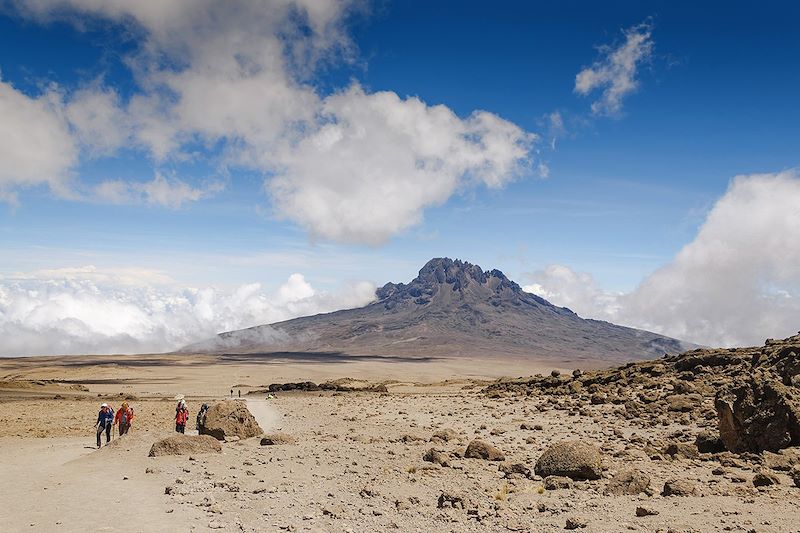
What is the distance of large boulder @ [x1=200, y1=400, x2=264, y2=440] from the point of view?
77.7 ft

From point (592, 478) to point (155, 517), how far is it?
10696 millimetres

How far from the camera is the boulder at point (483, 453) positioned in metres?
18.9

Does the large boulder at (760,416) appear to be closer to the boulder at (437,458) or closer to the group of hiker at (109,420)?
the boulder at (437,458)

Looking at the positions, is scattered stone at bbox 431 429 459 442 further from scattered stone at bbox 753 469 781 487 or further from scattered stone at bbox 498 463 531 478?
scattered stone at bbox 753 469 781 487

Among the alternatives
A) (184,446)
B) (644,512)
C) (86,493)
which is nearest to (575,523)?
(644,512)

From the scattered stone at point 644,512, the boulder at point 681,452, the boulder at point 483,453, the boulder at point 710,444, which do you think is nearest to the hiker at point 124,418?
the boulder at point 483,453

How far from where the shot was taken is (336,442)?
77.6 feet

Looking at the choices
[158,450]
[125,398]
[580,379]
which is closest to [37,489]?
[158,450]

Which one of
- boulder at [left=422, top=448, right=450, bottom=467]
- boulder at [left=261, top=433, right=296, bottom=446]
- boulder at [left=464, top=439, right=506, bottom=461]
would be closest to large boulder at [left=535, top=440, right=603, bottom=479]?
boulder at [left=464, top=439, right=506, bottom=461]

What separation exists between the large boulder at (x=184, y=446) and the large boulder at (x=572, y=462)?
439 inches

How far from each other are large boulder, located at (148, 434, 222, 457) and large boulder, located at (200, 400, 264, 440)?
377 centimetres

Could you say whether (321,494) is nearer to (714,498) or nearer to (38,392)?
(714,498)

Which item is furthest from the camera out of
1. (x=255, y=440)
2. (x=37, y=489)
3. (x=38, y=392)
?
(x=38, y=392)

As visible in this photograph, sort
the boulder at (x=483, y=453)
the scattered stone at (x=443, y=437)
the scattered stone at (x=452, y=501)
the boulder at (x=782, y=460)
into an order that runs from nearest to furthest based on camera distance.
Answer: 1. the scattered stone at (x=452, y=501)
2. the boulder at (x=782, y=460)
3. the boulder at (x=483, y=453)
4. the scattered stone at (x=443, y=437)
